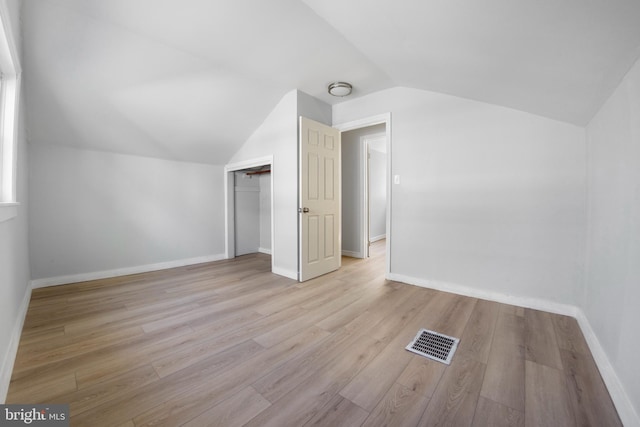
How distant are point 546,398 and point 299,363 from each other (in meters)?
1.35

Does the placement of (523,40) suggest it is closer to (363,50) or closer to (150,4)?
(363,50)

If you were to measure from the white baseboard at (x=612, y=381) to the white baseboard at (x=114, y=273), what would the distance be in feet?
15.1

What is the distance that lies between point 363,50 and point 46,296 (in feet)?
13.6

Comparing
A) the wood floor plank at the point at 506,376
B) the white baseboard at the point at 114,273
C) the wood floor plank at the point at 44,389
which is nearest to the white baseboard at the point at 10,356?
the wood floor plank at the point at 44,389

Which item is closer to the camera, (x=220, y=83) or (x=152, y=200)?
(x=220, y=83)

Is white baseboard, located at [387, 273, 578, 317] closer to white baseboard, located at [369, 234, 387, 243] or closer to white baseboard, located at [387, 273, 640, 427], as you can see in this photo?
white baseboard, located at [387, 273, 640, 427]

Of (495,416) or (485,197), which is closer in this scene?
(495,416)

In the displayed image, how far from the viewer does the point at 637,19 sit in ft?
3.30

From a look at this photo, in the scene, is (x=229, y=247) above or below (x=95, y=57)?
below

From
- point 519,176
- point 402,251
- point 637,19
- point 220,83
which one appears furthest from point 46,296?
point 519,176

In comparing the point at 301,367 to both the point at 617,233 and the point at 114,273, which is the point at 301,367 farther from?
the point at 114,273

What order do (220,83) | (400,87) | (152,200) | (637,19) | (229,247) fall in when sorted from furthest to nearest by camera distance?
(229,247) → (152,200) → (400,87) → (220,83) → (637,19)

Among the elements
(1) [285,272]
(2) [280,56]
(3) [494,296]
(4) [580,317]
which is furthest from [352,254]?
(2) [280,56]

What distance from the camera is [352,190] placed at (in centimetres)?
479
